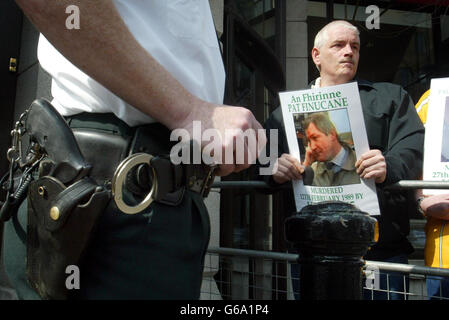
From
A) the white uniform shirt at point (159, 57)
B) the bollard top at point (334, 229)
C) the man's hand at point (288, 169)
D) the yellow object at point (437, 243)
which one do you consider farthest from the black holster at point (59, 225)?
the yellow object at point (437, 243)

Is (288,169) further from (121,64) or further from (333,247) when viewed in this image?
(121,64)

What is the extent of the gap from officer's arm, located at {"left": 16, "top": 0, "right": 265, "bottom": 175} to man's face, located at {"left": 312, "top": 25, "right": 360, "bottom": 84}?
61.2 inches

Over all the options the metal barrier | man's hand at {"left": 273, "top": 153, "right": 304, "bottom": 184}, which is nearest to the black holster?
the metal barrier

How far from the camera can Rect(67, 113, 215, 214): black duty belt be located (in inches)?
34.3

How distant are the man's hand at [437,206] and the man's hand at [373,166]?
0.96 ft

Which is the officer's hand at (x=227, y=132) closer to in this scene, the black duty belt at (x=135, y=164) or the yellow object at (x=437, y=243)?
the black duty belt at (x=135, y=164)

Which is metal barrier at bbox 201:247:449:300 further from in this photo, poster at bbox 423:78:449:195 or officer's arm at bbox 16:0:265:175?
officer's arm at bbox 16:0:265:175

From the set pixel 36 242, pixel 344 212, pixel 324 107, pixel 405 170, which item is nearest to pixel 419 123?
pixel 405 170

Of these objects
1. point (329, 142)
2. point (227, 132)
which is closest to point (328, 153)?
point (329, 142)

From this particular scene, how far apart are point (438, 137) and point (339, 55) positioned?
0.75m

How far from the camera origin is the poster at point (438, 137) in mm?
1837

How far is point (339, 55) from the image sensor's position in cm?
232

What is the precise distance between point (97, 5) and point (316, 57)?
1870 mm

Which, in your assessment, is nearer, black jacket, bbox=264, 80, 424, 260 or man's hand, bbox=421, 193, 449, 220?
man's hand, bbox=421, 193, 449, 220
